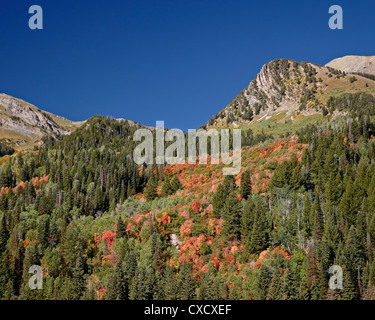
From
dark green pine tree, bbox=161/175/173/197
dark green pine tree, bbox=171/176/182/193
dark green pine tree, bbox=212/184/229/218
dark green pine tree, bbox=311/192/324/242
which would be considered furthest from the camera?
dark green pine tree, bbox=171/176/182/193

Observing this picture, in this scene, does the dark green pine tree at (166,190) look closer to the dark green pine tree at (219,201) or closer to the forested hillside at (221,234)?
the forested hillside at (221,234)

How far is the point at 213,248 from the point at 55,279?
4244 centimetres

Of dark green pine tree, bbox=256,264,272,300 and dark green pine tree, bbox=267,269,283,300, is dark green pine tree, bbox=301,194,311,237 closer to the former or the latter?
dark green pine tree, bbox=267,269,283,300

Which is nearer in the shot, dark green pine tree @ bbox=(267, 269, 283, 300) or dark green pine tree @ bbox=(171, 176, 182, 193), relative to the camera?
dark green pine tree @ bbox=(267, 269, 283, 300)

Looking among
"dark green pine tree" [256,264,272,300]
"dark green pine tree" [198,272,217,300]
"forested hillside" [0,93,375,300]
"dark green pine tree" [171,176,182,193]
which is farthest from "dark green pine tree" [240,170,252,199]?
"dark green pine tree" [171,176,182,193]

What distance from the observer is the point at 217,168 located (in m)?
151

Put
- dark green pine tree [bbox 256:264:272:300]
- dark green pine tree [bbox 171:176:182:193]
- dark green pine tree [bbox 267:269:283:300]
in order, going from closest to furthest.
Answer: dark green pine tree [bbox 267:269:283:300] → dark green pine tree [bbox 256:264:272:300] → dark green pine tree [bbox 171:176:182:193]

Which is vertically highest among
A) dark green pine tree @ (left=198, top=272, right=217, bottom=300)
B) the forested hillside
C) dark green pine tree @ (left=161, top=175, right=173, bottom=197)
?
dark green pine tree @ (left=161, top=175, right=173, bottom=197)

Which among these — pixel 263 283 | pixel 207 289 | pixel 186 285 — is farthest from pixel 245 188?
pixel 186 285

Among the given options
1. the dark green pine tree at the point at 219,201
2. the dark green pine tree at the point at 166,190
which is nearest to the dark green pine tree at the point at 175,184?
the dark green pine tree at the point at 166,190

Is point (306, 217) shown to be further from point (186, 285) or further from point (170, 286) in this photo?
point (170, 286)

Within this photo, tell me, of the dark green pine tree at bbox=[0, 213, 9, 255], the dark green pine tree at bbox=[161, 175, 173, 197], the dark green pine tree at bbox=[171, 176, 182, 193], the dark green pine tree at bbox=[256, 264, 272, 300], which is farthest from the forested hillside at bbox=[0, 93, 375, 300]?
the dark green pine tree at bbox=[161, 175, 173, 197]

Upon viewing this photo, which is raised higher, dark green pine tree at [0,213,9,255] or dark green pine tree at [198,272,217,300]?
dark green pine tree at [0,213,9,255]
